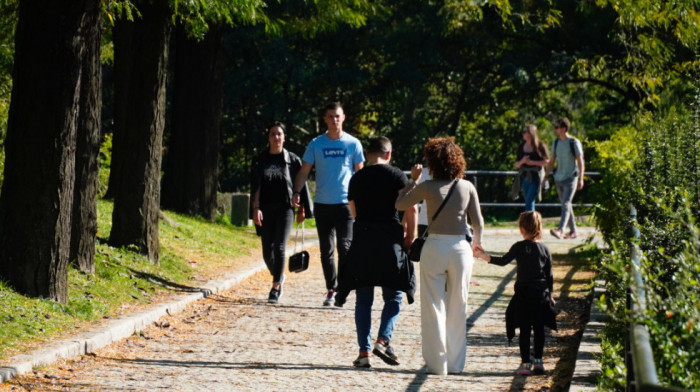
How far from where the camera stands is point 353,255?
27.3ft

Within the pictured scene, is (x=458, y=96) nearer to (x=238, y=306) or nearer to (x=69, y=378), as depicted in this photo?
(x=238, y=306)

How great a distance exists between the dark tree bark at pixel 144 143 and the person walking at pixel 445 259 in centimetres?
587

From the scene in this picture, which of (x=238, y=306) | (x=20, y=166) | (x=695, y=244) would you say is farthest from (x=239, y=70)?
(x=695, y=244)

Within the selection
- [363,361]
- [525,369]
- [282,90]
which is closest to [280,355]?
[363,361]

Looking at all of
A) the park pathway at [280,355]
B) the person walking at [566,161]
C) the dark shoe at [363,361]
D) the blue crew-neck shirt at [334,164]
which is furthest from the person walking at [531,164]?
the dark shoe at [363,361]

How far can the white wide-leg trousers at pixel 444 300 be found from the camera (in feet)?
26.0

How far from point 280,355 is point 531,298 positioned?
2.13 meters

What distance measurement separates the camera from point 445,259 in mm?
7957

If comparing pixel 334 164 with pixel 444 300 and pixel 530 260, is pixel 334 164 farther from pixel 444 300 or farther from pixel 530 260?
pixel 530 260

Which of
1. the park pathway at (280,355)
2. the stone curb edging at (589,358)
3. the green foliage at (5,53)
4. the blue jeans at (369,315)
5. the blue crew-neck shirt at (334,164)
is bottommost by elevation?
the park pathway at (280,355)

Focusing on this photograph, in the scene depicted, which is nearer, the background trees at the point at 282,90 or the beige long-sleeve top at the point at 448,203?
the beige long-sleeve top at the point at 448,203

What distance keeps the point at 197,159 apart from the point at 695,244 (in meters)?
15.8

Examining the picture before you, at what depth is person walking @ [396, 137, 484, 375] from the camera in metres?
7.93

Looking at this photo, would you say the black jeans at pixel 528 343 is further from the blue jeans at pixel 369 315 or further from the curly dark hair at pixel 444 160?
the curly dark hair at pixel 444 160
